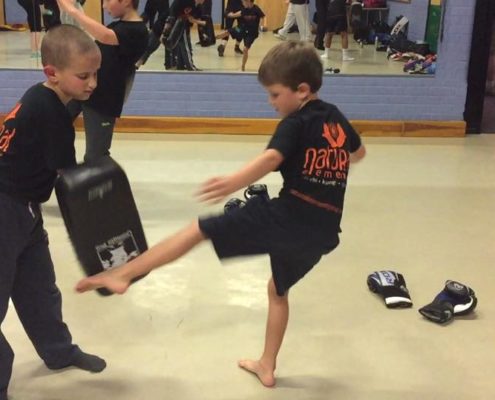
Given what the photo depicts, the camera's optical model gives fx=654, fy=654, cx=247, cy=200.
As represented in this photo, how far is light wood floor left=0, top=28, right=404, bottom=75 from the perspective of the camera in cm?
620

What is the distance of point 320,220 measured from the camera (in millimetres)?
2127

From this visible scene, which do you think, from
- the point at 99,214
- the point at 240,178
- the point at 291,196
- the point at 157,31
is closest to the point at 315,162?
the point at 291,196

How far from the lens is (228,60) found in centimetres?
636

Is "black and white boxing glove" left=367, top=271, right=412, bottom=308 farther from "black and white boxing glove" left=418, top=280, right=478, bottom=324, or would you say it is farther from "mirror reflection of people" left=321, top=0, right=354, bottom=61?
"mirror reflection of people" left=321, top=0, right=354, bottom=61

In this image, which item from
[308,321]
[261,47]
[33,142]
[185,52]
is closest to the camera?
[33,142]

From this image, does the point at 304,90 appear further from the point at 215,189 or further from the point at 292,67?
the point at 215,189

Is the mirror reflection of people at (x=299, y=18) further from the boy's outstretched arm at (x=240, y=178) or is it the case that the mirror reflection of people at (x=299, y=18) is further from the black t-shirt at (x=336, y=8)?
the boy's outstretched arm at (x=240, y=178)

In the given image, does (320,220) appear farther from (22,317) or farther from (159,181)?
(159,181)

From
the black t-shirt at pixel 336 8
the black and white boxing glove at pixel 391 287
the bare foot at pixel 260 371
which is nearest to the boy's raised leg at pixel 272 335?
the bare foot at pixel 260 371

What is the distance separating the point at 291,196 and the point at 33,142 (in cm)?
83

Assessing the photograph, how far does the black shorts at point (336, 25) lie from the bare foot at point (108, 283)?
471 cm

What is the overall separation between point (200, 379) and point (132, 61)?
6.67 ft

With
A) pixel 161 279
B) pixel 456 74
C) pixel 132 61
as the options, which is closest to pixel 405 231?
pixel 161 279

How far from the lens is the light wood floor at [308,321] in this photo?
243 centimetres
